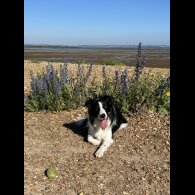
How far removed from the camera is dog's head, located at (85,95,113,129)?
599 cm

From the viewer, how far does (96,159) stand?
5.45 meters

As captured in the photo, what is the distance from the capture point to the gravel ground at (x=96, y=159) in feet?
15.2

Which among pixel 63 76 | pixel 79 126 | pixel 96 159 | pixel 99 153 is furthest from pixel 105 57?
pixel 96 159

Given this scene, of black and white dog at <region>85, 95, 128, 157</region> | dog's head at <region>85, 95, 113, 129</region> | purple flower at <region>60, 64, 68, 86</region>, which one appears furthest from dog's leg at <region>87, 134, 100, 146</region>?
purple flower at <region>60, 64, 68, 86</region>

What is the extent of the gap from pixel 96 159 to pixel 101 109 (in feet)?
2.91

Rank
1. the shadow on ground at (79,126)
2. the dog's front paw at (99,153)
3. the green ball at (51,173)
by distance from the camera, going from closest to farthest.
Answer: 1. the green ball at (51,173)
2. the dog's front paw at (99,153)
3. the shadow on ground at (79,126)

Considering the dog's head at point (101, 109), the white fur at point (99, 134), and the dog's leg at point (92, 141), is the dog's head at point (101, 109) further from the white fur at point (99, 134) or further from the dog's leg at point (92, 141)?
the dog's leg at point (92, 141)

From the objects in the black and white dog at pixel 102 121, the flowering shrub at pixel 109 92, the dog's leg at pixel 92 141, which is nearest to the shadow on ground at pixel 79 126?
the black and white dog at pixel 102 121

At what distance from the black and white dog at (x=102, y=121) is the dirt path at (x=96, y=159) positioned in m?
0.13

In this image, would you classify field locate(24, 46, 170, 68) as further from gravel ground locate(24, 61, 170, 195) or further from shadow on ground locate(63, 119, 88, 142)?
gravel ground locate(24, 61, 170, 195)

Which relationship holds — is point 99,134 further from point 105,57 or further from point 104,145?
point 105,57
